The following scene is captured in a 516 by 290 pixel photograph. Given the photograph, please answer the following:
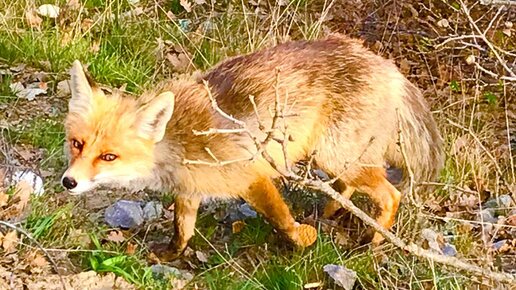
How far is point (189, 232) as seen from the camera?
14.6ft

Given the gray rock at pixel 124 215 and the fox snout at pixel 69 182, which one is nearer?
the fox snout at pixel 69 182

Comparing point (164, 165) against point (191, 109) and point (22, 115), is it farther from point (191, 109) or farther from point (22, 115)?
point (22, 115)

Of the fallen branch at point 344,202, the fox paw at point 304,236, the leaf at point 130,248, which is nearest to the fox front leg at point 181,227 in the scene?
the leaf at point 130,248

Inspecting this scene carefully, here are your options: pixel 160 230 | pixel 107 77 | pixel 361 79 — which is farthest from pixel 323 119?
pixel 107 77

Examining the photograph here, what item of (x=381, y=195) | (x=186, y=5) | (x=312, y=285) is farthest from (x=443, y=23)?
(x=312, y=285)

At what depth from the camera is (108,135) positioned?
12.7ft

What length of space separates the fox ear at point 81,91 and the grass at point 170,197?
61 cm

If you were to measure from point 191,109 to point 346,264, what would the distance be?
Answer: 1117mm

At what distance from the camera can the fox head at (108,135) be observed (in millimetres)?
3814

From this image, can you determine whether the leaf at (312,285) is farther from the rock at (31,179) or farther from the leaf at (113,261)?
the rock at (31,179)

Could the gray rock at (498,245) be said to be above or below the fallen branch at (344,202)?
below

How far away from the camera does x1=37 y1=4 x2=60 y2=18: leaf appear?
20.4ft

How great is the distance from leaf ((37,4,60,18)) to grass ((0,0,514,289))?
0.17ft

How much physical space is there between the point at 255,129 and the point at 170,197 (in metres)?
0.94
